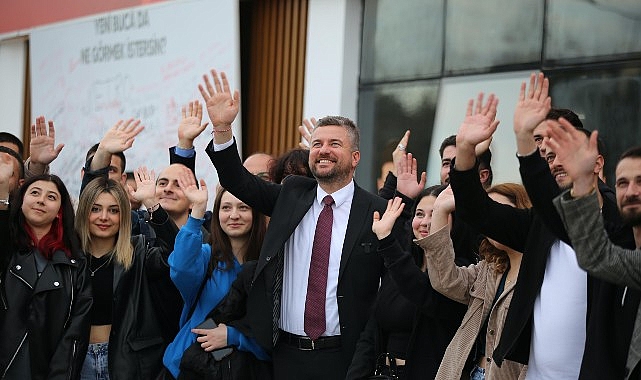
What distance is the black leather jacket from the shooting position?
17.6 ft

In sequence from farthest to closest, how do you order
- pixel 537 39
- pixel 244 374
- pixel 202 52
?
pixel 202 52 → pixel 537 39 → pixel 244 374

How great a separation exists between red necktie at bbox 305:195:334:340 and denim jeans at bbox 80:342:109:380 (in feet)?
4.01

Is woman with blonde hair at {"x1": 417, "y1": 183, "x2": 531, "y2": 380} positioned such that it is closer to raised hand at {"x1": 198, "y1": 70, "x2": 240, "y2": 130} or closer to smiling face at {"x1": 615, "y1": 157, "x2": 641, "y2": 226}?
smiling face at {"x1": 615, "y1": 157, "x2": 641, "y2": 226}

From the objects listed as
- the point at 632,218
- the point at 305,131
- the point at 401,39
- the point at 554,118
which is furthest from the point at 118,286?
the point at 401,39

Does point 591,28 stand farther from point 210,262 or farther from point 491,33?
point 210,262

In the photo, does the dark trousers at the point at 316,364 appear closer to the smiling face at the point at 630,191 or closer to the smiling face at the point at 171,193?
the smiling face at the point at 171,193

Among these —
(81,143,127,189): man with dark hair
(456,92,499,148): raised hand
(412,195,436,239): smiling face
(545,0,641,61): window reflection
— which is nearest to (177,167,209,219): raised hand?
(412,195,436,239): smiling face

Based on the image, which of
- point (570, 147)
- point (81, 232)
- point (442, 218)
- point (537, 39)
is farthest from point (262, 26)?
point (570, 147)

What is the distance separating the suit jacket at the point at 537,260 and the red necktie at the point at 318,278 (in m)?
1.28

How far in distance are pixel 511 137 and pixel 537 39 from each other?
0.79 m

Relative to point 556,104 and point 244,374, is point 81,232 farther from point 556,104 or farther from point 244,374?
point 556,104

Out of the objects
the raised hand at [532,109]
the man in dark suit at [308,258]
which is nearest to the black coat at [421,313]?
the man in dark suit at [308,258]

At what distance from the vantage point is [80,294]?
5508mm

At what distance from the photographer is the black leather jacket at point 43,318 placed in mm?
5359
